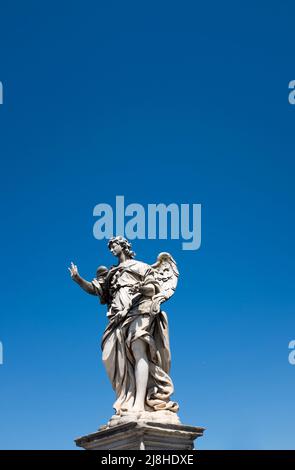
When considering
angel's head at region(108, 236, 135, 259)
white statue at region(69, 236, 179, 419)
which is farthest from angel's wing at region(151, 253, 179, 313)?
angel's head at region(108, 236, 135, 259)

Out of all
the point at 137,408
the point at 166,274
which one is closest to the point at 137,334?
the point at 137,408

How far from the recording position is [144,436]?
16859 mm

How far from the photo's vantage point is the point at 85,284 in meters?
19.3

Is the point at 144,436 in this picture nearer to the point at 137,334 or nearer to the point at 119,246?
the point at 137,334

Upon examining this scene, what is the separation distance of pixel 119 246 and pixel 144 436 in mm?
4216

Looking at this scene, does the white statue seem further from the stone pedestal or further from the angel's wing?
the stone pedestal

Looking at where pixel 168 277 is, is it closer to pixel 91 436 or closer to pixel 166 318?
pixel 166 318

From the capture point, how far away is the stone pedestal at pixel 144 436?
1684 centimetres

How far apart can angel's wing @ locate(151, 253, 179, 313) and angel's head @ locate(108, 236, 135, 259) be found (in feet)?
1.95

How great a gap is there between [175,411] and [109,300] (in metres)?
2.77

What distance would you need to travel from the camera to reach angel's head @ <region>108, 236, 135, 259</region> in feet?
63.5

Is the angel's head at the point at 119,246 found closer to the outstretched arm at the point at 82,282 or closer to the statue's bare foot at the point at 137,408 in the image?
the outstretched arm at the point at 82,282
